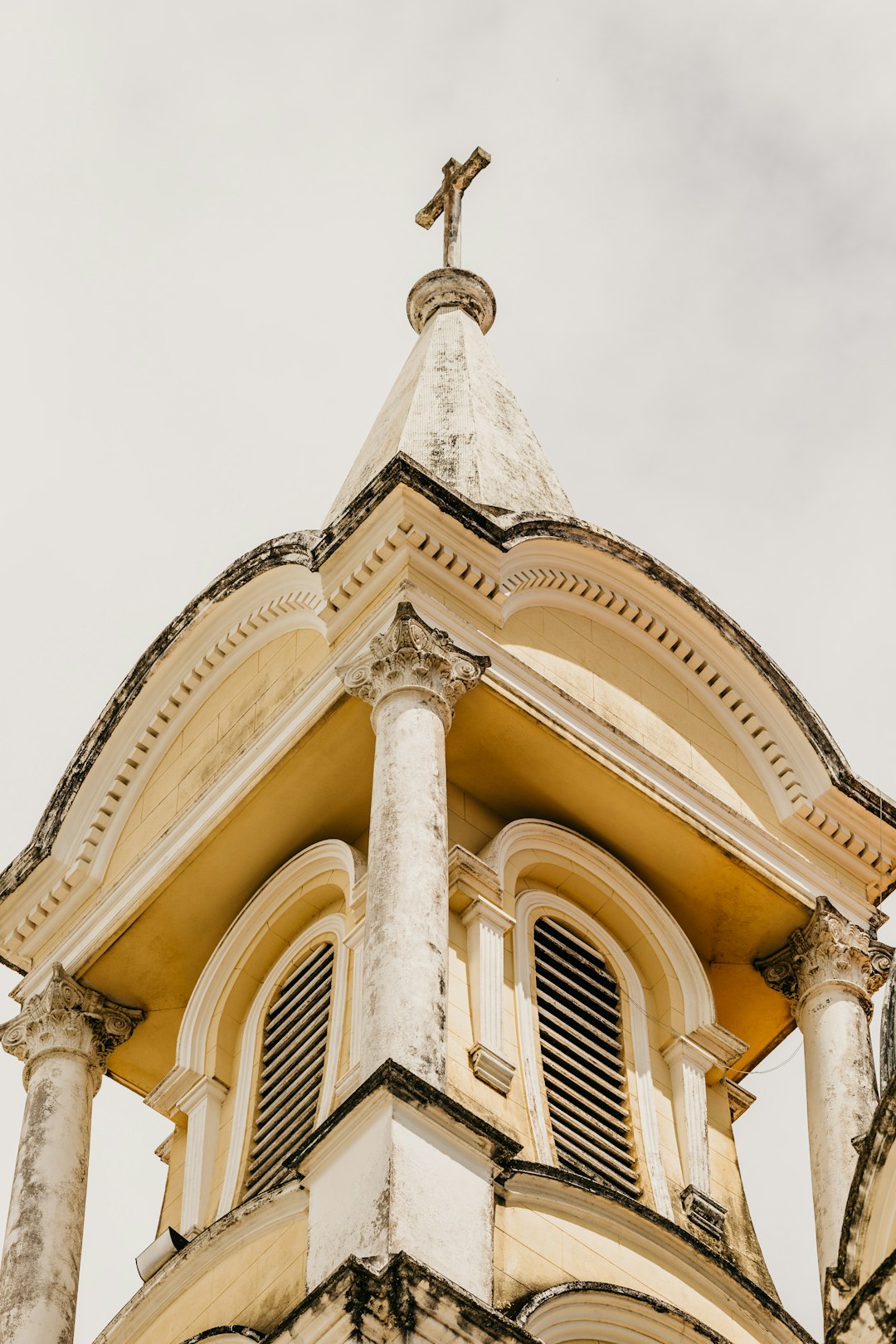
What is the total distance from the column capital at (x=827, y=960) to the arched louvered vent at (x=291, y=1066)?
3614 mm

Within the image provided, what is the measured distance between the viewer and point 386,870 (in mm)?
19734

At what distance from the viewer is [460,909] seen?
21.7 meters

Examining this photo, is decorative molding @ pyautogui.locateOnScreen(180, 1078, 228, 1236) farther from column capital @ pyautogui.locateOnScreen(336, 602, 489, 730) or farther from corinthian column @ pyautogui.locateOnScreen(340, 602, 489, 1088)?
column capital @ pyautogui.locateOnScreen(336, 602, 489, 730)

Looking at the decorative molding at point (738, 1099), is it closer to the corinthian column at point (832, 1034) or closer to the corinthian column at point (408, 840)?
the corinthian column at point (832, 1034)

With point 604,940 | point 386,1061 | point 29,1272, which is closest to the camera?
point 386,1061

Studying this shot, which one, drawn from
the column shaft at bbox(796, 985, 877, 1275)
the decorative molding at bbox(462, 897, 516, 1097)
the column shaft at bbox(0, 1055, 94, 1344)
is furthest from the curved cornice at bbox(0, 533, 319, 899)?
the column shaft at bbox(796, 985, 877, 1275)

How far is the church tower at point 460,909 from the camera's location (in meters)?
19.6

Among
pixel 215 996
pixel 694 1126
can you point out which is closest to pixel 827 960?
pixel 694 1126

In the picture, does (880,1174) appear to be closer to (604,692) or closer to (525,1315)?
(525,1315)

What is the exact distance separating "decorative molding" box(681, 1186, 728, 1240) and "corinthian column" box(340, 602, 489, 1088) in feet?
9.35

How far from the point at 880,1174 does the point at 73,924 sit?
10.7 m

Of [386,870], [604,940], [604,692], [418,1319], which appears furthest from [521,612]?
[418,1319]

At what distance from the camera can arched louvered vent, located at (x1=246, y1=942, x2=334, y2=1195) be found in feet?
69.8

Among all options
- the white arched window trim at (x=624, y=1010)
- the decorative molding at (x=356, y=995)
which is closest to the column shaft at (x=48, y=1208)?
the decorative molding at (x=356, y=995)
